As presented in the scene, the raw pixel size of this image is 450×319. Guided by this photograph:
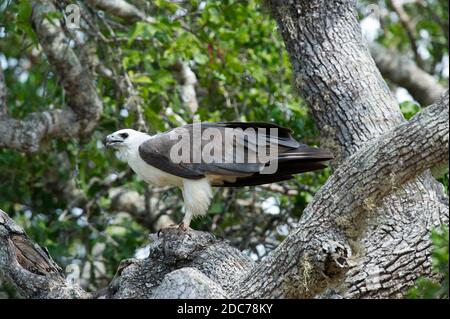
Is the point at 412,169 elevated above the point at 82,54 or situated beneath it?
elevated above

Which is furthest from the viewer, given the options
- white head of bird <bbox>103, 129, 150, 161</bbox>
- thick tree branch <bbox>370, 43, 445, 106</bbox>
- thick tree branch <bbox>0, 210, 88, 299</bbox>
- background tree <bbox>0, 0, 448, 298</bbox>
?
thick tree branch <bbox>370, 43, 445, 106</bbox>

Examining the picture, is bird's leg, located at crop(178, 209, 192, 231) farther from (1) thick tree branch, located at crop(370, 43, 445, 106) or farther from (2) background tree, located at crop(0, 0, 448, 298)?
(1) thick tree branch, located at crop(370, 43, 445, 106)

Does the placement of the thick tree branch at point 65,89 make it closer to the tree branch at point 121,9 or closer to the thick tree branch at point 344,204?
the tree branch at point 121,9

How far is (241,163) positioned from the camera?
6.41 meters

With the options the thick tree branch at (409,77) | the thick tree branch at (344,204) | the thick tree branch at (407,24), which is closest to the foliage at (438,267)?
the thick tree branch at (344,204)

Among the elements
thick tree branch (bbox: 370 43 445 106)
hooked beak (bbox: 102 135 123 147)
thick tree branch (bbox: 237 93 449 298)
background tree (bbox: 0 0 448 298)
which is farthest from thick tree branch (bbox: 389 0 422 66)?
thick tree branch (bbox: 237 93 449 298)

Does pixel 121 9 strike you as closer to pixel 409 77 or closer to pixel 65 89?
pixel 65 89

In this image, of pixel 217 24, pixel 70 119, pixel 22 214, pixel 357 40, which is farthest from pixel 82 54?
pixel 357 40

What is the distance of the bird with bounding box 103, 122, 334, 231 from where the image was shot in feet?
20.5

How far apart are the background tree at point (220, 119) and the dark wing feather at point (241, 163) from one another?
38 cm

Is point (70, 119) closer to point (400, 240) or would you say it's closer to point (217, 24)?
point (217, 24)

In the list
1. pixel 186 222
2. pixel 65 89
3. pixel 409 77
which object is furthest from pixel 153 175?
pixel 409 77
